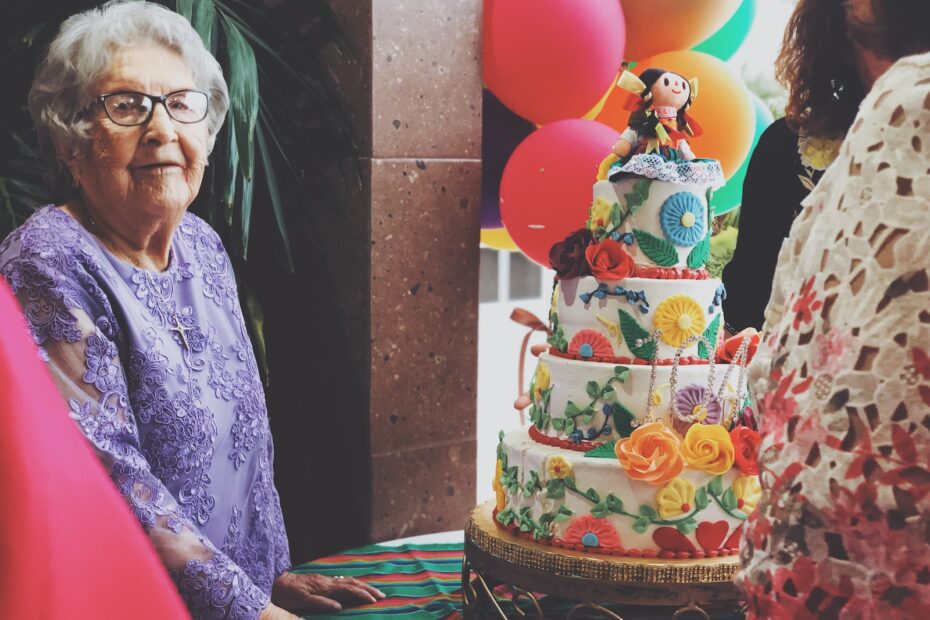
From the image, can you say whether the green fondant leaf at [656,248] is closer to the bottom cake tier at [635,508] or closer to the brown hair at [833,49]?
the bottom cake tier at [635,508]

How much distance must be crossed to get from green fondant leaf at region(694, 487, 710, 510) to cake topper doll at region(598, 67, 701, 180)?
741 millimetres

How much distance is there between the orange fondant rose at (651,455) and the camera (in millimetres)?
2229

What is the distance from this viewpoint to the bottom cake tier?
7.47 feet

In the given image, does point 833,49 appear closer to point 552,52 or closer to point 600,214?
point 600,214

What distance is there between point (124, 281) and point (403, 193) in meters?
1.27

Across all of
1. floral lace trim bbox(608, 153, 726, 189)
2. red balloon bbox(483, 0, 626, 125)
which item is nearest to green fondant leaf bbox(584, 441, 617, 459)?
floral lace trim bbox(608, 153, 726, 189)

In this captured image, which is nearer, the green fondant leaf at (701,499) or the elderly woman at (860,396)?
the elderly woman at (860,396)

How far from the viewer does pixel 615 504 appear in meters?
2.30

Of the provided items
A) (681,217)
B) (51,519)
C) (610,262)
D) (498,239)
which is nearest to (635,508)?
(610,262)

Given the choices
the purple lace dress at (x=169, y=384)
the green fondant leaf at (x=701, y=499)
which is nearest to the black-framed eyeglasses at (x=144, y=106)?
the purple lace dress at (x=169, y=384)

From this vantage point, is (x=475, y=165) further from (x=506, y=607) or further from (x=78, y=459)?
(x=78, y=459)

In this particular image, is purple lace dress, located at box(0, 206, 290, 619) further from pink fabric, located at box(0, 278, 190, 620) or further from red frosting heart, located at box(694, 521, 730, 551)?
pink fabric, located at box(0, 278, 190, 620)

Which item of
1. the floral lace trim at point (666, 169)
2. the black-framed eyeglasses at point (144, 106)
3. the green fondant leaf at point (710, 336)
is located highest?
the black-framed eyeglasses at point (144, 106)

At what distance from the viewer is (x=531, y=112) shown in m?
3.21
